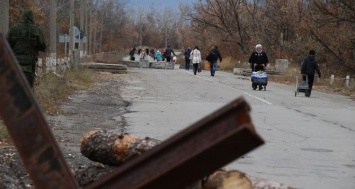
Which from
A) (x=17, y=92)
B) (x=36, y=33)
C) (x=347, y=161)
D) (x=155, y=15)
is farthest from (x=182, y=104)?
(x=155, y=15)

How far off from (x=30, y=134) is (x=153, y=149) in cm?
69

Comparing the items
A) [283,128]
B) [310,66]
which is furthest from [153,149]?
[310,66]

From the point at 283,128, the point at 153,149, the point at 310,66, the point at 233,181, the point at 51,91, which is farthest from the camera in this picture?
the point at 310,66

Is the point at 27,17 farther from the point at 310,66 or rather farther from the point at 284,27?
the point at 284,27

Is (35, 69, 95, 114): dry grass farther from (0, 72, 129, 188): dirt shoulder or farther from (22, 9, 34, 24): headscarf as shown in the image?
(22, 9, 34, 24): headscarf

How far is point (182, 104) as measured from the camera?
2017 cm

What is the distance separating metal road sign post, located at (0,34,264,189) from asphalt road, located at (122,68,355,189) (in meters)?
5.24

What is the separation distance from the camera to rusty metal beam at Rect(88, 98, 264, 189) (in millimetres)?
3342

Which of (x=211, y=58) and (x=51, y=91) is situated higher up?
(x=51, y=91)

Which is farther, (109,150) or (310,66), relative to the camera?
(310,66)

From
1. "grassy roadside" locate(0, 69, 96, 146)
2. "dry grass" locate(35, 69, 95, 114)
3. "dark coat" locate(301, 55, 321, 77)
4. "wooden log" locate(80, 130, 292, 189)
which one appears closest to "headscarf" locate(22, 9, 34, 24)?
"grassy roadside" locate(0, 69, 96, 146)

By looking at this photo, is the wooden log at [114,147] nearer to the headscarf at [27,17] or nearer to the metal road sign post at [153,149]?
the metal road sign post at [153,149]

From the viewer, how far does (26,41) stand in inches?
552

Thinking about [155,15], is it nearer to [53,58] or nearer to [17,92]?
[53,58]
